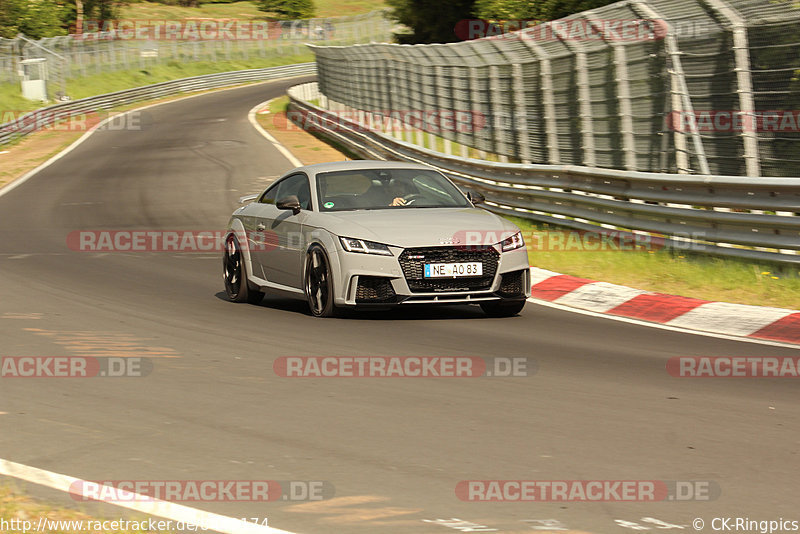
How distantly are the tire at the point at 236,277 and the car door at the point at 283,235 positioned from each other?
1.15 ft

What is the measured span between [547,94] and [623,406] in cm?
1191

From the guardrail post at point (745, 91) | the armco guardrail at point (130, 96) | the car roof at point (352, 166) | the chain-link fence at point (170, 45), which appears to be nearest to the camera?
the car roof at point (352, 166)

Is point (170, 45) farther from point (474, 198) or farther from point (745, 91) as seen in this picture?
point (474, 198)

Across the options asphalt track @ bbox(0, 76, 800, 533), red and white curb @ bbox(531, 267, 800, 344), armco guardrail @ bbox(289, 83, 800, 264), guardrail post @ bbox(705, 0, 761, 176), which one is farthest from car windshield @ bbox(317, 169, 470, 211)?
guardrail post @ bbox(705, 0, 761, 176)

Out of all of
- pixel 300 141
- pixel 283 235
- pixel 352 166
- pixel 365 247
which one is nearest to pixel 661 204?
pixel 352 166

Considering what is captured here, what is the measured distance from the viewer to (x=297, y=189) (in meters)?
11.9

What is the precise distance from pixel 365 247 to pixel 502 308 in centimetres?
151

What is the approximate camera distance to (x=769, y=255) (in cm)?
1189

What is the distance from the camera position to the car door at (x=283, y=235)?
37.0 feet

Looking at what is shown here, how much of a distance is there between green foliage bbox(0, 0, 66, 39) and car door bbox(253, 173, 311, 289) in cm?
6740

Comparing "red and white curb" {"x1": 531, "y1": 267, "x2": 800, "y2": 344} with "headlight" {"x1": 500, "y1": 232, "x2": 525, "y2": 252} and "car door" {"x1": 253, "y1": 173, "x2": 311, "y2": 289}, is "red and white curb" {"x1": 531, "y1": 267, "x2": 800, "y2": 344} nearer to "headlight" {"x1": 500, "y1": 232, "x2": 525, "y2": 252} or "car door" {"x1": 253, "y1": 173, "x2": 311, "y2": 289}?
"headlight" {"x1": 500, "y1": 232, "x2": 525, "y2": 252}

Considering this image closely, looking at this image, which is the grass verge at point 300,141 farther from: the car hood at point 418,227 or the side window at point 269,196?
the car hood at point 418,227

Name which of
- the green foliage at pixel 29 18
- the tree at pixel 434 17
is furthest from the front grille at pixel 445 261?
the green foliage at pixel 29 18

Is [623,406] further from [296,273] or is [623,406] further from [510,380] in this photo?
[296,273]
